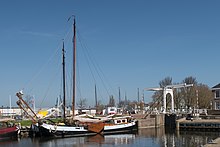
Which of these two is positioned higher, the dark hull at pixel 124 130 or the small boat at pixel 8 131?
the small boat at pixel 8 131

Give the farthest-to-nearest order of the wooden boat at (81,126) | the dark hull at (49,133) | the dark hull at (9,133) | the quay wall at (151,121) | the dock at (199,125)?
the quay wall at (151,121) → the dock at (199,125) → the wooden boat at (81,126) → the dark hull at (49,133) → the dark hull at (9,133)

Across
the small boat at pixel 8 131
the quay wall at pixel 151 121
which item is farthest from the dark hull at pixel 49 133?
the quay wall at pixel 151 121

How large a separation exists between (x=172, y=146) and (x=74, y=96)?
1934 cm

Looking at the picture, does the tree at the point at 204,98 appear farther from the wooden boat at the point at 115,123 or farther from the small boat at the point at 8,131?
the small boat at the point at 8,131

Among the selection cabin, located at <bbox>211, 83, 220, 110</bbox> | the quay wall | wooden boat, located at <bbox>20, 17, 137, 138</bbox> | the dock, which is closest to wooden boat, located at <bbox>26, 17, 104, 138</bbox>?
wooden boat, located at <bbox>20, 17, 137, 138</bbox>

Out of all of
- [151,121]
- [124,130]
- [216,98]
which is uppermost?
[216,98]

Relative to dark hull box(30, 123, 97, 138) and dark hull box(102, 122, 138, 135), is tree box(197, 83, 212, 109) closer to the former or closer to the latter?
dark hull box(102, 122, 138, 135)

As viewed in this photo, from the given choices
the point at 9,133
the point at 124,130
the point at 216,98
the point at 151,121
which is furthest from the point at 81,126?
the point at 216,98

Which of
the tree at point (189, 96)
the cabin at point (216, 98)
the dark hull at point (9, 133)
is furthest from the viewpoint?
the tree at point (189, 96)

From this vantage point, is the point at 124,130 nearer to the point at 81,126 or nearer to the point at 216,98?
the point at 81,126

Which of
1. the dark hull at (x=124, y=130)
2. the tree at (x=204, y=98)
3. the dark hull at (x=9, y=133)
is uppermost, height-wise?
the tree at (x=204, y=98)

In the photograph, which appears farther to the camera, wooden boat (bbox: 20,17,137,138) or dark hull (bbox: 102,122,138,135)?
dark hull (bbox: 102,122,138,135)

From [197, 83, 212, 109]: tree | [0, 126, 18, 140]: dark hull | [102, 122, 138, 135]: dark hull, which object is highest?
[197, 83, 212, 109]: tree

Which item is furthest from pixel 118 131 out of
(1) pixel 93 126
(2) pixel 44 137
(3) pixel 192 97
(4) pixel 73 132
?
(3) pixel 192 97
